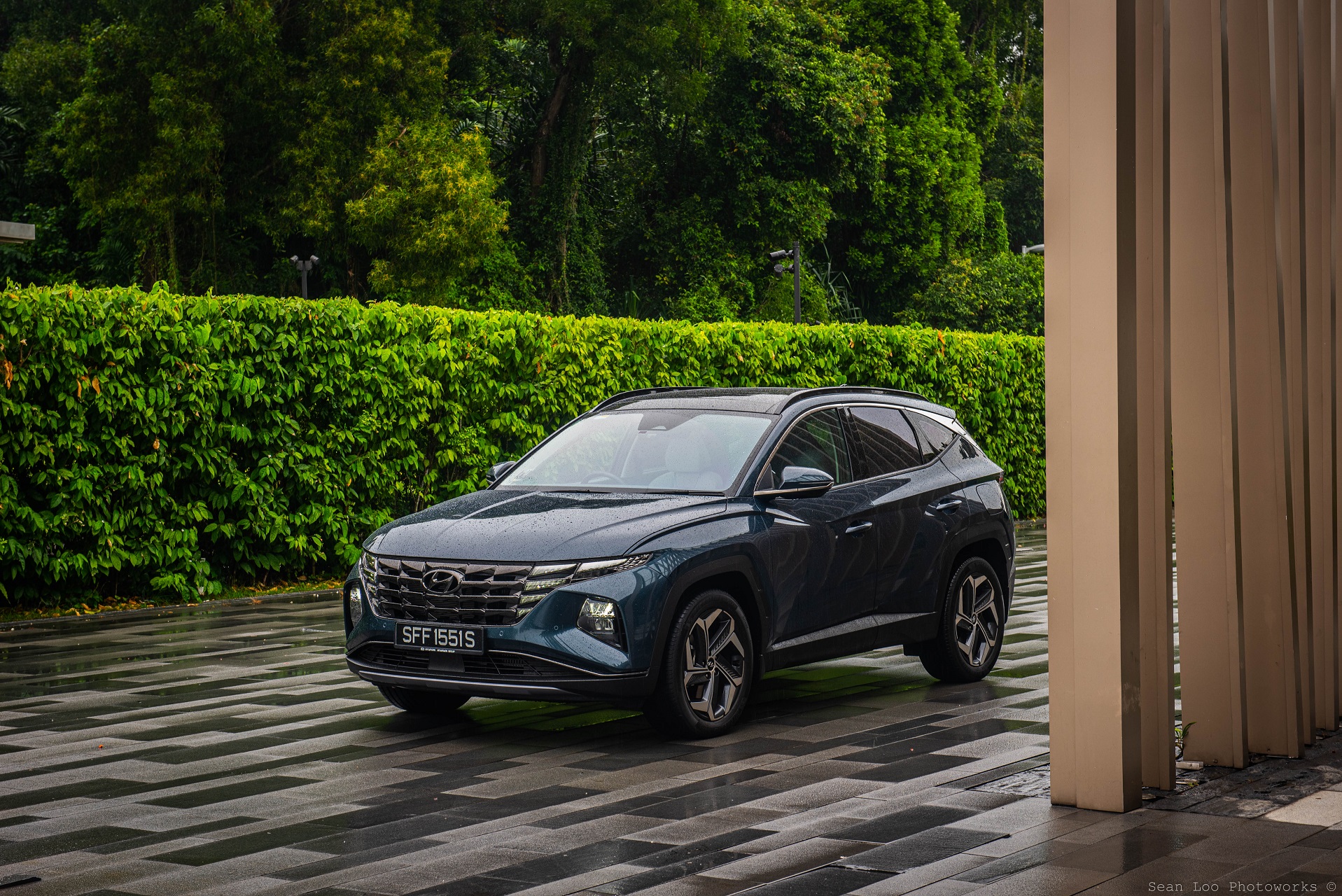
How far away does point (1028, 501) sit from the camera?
26.2 metres

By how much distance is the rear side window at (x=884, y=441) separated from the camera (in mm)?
9516

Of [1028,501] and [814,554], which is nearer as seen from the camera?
[814,554]

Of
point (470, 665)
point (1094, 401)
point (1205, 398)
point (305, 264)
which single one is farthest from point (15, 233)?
point (305, 264)

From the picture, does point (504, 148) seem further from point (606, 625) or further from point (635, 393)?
point (606, 625)

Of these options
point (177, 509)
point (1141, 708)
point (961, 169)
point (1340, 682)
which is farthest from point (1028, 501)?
point (961, 169)

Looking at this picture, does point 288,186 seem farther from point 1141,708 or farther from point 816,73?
point 1141,708

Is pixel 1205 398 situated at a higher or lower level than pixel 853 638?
higher

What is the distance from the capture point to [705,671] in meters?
7.92

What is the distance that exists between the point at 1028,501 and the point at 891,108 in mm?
31082

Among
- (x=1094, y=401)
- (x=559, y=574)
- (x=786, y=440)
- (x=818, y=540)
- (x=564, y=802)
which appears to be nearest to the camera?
(x=1094, y=401)

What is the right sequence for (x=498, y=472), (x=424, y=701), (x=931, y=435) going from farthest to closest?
(x=931, y=435) → (x=498, y=472) → (x=424, y=701)

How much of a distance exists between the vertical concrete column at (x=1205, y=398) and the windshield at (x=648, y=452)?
251cm

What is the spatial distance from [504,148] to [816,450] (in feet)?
129

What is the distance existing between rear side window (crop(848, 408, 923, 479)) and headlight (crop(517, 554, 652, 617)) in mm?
2331
